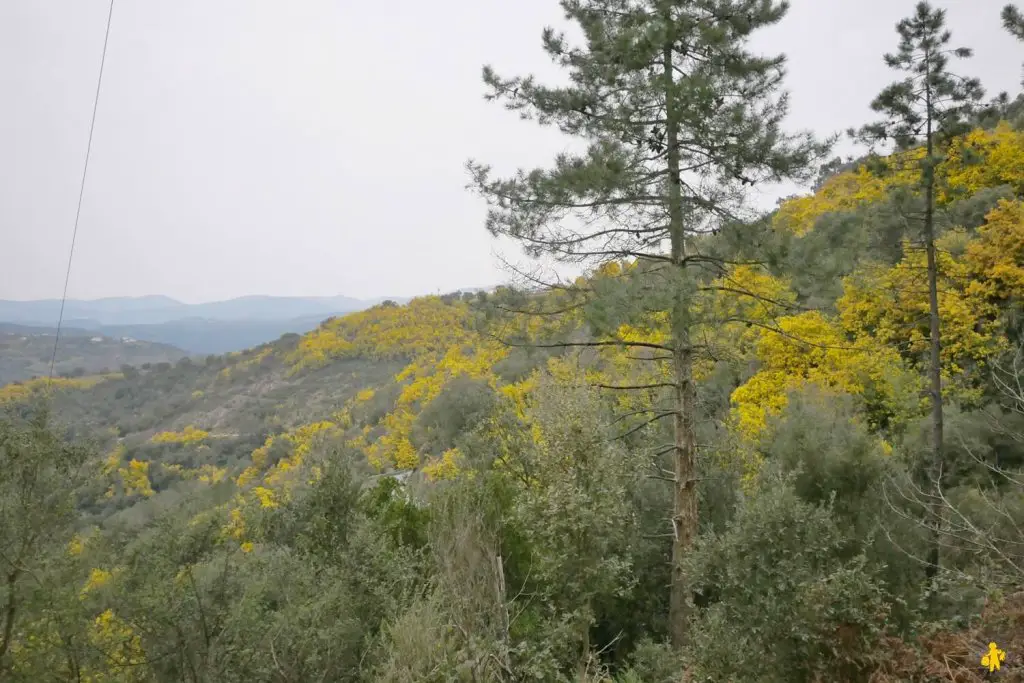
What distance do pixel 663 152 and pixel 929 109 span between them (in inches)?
254

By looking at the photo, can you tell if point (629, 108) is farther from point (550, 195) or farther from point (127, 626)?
point (127, 626)

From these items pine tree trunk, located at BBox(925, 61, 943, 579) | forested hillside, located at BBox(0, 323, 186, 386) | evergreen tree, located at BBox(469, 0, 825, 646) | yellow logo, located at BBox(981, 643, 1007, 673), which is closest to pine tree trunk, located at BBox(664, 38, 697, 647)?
evergreen tree, located at BBox(469, 0, 825, 646)

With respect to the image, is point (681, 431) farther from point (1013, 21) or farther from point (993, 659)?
point (1013, 21)

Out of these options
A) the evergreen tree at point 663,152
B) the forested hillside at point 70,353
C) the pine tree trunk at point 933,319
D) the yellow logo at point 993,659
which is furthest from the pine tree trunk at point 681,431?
the forested hillside at point 70,353

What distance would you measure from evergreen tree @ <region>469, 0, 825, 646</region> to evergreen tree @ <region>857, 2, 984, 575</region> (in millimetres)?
4347

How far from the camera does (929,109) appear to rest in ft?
34.0

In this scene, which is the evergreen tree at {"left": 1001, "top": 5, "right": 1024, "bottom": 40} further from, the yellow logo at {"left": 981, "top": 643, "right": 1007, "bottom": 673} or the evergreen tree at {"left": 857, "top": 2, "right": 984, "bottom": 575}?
the yellow logo at {"left": 981, "top": 643, "right": 1007, "bottom": 673}

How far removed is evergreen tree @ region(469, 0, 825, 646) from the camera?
7.12 meters

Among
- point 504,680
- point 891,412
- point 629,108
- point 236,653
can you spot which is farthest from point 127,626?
point 891,412

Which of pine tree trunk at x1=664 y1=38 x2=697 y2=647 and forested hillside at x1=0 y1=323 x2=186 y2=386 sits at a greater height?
pine tree trunk at x1=664 y1=38 x2=697 y2=647

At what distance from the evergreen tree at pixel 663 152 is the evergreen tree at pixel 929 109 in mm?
4347

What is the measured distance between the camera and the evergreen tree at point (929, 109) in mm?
10172

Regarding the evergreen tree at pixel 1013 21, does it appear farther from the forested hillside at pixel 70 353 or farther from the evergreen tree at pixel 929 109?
the forested hillside at pixel 70 353

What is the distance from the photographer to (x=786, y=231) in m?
7.34
